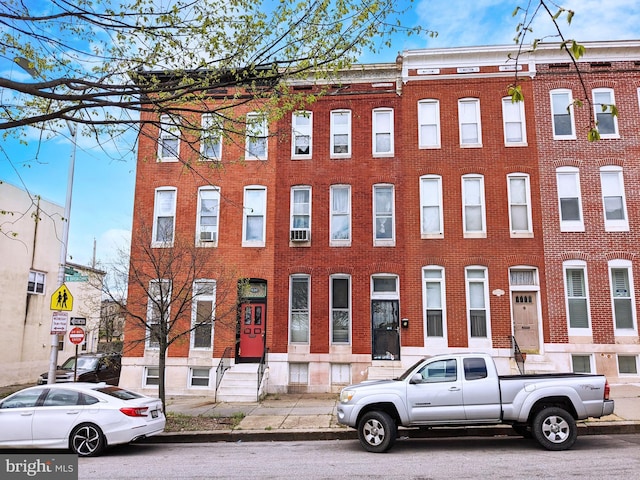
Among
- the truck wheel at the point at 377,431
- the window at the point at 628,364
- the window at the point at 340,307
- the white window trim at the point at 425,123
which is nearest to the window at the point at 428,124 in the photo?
the white window trim at the point at 425,123

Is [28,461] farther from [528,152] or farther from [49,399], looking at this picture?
[528,152]

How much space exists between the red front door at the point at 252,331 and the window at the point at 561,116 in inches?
→ 487

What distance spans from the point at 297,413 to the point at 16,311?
16.4 metres

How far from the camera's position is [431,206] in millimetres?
18016

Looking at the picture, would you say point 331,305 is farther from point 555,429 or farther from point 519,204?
point 555,429

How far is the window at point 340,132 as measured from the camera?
18828 mm

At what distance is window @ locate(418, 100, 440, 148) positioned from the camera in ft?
60.3

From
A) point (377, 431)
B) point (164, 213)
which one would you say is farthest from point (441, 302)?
point (164, 213)

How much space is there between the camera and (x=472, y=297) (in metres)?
17.3

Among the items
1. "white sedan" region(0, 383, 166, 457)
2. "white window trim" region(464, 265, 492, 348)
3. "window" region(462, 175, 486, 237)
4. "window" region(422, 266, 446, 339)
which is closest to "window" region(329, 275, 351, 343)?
"window" region(422, 266, 446, 339)

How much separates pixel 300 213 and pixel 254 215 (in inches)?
68.0

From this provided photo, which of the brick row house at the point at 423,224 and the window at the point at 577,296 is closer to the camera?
the window at the point at 577,296

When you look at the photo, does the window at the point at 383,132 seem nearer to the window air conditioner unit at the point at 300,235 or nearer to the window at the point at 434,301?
the window air conditioner unit at the point at 300,235

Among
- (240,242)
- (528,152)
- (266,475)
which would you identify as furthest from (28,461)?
(528,152)
